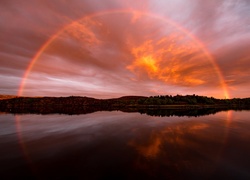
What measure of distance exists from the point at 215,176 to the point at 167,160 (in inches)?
155

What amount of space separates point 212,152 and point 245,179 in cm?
581

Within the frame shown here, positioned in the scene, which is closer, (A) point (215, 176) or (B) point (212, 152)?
(A) point (215, 176)

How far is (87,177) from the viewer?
421 inches

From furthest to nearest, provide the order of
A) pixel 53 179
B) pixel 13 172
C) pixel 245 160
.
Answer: pixel 245 160
pixel 13 172
pixel 53 179

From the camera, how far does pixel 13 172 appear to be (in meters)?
11.6

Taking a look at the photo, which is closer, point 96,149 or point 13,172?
point 13,172

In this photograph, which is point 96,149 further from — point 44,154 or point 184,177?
point 184,177

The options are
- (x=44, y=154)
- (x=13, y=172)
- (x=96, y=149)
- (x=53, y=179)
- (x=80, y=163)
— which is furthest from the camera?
(x=96, y=149)

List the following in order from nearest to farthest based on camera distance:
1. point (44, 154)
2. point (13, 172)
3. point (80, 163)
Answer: point (13, 172)
point (80, 163)
point (44, 154)

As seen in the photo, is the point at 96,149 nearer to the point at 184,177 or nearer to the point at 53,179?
the point at 53,179

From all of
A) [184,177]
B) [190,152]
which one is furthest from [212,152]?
[184,177]

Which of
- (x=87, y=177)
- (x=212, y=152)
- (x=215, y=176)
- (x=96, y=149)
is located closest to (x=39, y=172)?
(x=87, y=177)

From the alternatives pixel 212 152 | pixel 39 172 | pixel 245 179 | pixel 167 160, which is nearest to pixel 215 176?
pixel 245 179

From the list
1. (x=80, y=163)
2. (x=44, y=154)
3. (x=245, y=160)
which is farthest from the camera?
(x=44, y=154)
